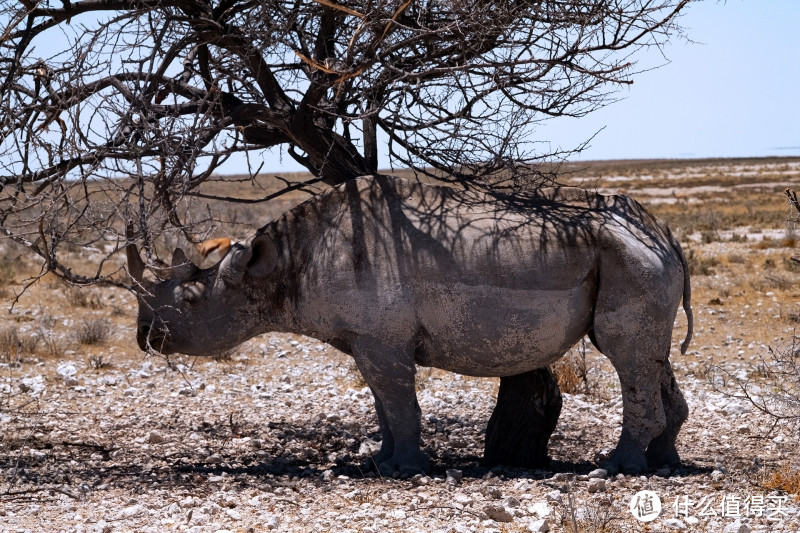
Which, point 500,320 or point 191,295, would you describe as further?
point 191,295

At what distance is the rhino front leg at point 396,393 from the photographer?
736cm

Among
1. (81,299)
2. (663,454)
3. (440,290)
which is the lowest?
(663,454)

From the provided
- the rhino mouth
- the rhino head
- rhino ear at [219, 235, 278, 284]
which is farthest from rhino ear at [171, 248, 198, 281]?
the rhino mouth

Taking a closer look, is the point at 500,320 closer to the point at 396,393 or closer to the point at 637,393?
the point at 396,393

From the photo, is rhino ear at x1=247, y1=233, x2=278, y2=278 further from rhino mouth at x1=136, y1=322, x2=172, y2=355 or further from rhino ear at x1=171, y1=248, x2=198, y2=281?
rhino mouth at x1=136, y1=322, x2=172, y2=355

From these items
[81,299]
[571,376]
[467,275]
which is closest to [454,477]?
[467,275]

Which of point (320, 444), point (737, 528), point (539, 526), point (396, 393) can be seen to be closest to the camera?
point (737, 528)

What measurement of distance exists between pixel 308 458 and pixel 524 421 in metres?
1.90

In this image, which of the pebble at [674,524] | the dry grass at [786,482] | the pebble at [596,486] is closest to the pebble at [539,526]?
the pebble at [674,524]

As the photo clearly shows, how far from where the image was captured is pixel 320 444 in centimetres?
893

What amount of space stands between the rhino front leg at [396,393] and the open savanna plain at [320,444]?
0.26 m

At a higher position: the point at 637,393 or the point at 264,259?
the point at 264,259

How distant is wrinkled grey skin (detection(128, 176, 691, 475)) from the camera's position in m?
7.31

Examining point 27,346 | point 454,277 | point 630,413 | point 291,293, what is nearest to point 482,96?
point 454,277
